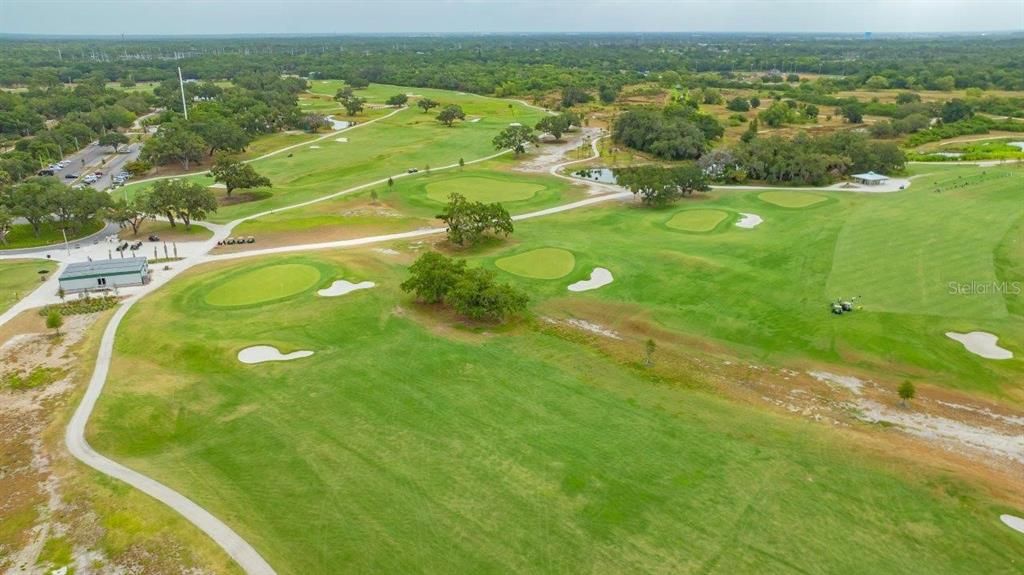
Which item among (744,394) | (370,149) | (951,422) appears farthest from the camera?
(370,149)

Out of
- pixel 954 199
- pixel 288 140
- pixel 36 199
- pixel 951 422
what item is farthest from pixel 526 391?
pixel 288 140

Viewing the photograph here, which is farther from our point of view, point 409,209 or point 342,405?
point 409,209

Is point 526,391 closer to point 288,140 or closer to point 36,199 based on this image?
point 36,199

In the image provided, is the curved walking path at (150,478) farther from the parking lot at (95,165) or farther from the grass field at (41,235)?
the parking lot at (95,165)

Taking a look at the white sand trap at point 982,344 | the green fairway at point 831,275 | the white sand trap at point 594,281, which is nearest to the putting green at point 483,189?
the green fairway at point 831,275

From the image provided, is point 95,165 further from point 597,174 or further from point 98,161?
point 597,174

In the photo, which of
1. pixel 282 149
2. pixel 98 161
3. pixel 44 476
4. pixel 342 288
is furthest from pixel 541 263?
pixel 98 161
